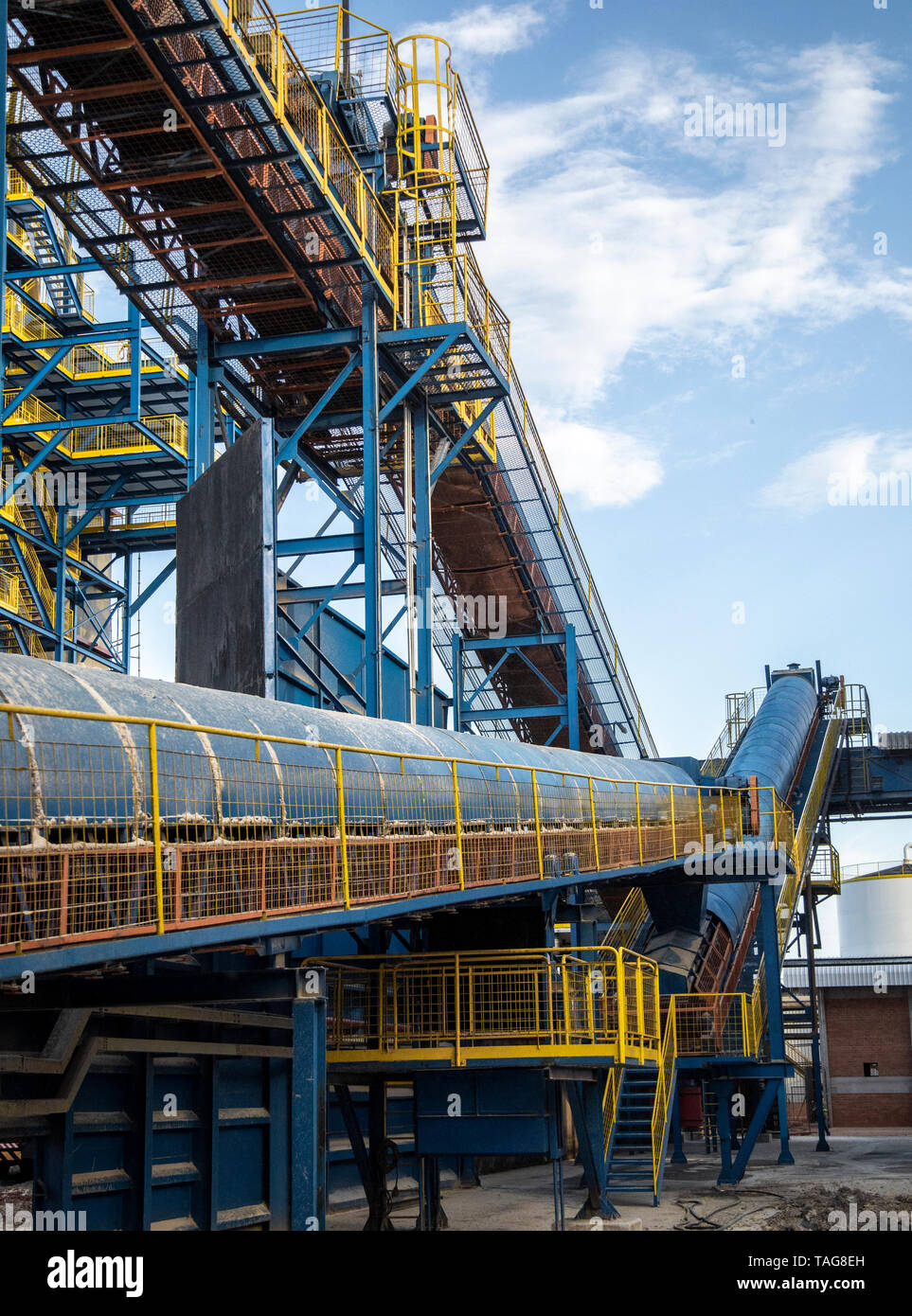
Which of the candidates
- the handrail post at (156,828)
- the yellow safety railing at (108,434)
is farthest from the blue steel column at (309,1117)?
the yellow safety railing at (108,434)

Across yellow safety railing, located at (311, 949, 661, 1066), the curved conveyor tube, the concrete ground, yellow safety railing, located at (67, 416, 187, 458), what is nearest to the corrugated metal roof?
the curved conveyor tube

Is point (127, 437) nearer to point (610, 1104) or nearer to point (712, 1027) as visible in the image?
point (712, 1027)

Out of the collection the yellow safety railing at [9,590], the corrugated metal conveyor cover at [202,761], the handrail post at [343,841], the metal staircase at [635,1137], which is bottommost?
the metal staircase at [635,1137]

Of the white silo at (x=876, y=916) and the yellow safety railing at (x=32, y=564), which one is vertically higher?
the yellow safety railing at (x=32, y=564)

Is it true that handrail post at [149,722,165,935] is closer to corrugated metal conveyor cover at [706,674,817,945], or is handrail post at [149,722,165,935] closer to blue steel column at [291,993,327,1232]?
blue steel column at [291,993,327,1232]

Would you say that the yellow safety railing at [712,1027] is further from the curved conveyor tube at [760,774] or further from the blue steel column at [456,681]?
the blue steel column at [456,681]

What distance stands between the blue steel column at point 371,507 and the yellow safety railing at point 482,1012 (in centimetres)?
536

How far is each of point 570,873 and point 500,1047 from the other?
101 inches

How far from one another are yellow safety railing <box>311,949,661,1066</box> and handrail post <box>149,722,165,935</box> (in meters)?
5.25

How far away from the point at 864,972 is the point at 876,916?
9.10 meters

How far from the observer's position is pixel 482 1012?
14.2m

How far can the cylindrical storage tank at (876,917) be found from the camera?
148 ft

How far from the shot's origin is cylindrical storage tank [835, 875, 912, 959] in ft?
148

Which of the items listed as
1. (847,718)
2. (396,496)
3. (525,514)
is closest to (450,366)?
(396,496)
